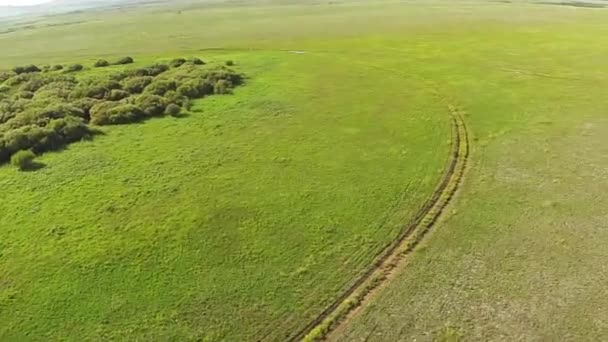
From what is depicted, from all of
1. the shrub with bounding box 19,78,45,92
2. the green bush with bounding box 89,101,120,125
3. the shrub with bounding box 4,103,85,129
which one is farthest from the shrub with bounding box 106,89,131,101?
the shrub with bounding box 19,78,45,92

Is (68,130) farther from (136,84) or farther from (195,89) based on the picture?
(136,84)

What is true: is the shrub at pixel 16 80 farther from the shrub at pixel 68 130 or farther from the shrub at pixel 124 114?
the shrub at pixel 68 130

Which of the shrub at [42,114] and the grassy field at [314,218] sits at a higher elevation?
the shrub at [42,114]

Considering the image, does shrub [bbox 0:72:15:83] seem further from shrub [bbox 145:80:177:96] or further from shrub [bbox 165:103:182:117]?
shrub [bbox 165:103:182:117]

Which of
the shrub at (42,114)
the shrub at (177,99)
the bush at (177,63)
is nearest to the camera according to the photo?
the shrub at (42,114)

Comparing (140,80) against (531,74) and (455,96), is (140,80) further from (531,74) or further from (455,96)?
(531,74)

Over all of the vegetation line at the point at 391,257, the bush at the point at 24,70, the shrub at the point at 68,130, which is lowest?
the vegetation line at the point at 391,257

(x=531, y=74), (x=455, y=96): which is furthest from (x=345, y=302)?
(x=531, y=74)

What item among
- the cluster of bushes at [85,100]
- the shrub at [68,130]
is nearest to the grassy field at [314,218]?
the shrub at [68,130]
